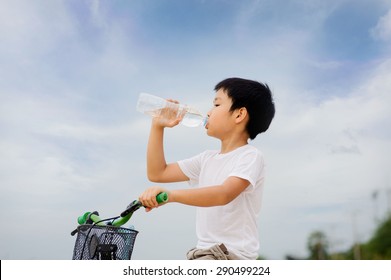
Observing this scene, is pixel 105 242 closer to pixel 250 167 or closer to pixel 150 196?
pixel 150 196

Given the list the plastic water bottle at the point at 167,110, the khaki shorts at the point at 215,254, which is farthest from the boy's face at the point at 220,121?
the khaki shorts at the point at 215,254

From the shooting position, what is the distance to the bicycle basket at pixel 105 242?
301 cm

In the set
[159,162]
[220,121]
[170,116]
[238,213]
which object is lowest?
[238,213]

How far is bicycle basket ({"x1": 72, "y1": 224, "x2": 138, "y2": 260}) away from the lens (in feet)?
9.86

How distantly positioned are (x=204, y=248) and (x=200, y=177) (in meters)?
0.53

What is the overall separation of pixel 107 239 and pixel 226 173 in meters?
0.82

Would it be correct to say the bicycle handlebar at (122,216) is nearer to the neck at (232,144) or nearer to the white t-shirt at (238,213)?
the white t-shirt at (238,213)

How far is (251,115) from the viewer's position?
3.53 m

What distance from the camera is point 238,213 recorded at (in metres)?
3.22

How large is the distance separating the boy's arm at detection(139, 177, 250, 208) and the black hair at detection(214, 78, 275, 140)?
54 cm

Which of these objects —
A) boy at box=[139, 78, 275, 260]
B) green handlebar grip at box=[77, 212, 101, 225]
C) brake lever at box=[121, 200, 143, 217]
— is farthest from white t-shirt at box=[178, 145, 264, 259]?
green handlebar grip at box=[77, 212, 101, 225]

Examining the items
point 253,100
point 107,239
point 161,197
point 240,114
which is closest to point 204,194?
point 161,197
